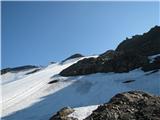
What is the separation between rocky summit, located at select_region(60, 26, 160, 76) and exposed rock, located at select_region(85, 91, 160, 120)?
35.8 metres

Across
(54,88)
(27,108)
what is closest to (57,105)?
(27,108)

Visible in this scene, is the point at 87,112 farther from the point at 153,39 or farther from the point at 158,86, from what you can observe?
the point at 153,39

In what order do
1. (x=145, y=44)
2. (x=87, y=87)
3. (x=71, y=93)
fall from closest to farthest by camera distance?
(x=71, y=93) < (x=87, y=87) < (x=145, y=44)

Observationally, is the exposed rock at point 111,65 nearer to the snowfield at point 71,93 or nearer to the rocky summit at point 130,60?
the rocky summit at point 130,60

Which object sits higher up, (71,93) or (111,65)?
(111,65)

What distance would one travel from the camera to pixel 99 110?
86.7 ft

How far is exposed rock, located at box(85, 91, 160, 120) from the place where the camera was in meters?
24.8

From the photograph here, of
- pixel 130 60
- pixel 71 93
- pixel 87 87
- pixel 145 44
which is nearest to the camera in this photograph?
pixel 71 93

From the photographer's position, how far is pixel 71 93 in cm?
5959

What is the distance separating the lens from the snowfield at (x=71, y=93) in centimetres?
5122

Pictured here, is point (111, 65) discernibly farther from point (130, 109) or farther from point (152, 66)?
point (130, 109)

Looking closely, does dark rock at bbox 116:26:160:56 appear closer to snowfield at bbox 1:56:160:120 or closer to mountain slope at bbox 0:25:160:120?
mountain slope at bbox 0:25:160:120

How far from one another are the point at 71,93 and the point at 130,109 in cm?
3404

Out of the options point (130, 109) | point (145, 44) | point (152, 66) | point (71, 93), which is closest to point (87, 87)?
point (71, 93)
